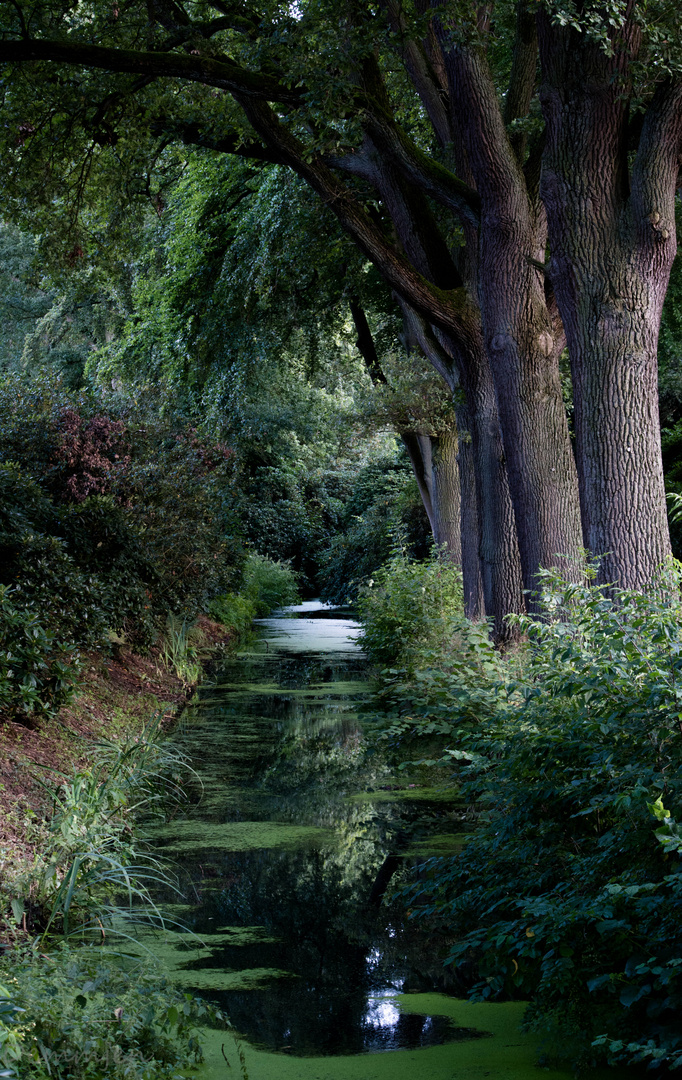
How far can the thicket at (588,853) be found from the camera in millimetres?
3127

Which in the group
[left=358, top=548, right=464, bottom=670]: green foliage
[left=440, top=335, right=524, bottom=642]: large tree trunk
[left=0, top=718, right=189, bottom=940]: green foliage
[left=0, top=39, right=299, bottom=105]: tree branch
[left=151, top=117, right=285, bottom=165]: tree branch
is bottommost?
[left=0, top=718, right=189, bottom=940]: green foliage

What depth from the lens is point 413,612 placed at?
12.6 meters

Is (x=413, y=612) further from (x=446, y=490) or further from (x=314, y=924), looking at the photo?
(x=314, y=924)

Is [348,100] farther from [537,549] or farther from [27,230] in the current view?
[27,230]

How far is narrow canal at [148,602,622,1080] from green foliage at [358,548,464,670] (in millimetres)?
2030

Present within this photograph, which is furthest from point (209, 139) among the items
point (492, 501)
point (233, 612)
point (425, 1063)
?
point (233, 612)

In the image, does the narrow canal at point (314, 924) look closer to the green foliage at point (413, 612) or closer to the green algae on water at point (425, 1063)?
the green algae on water at point (425, 1063)

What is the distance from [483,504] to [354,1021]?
6.54 m

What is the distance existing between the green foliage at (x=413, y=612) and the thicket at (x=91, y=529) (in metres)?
2.53

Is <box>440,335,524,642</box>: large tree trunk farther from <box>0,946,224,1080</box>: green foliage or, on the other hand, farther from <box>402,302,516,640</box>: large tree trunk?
<box>0,946,224,1080</box>: green foliage

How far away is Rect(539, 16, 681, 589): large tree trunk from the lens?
6.53 m

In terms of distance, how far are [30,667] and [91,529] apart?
3.27 m

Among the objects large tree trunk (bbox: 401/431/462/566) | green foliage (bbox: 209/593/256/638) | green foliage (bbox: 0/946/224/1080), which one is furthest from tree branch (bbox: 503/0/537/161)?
green foliage (bbox: 209/593/256/638)

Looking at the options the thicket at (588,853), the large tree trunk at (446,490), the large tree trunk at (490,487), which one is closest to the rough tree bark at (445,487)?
the large tree trunk at (446,490)
